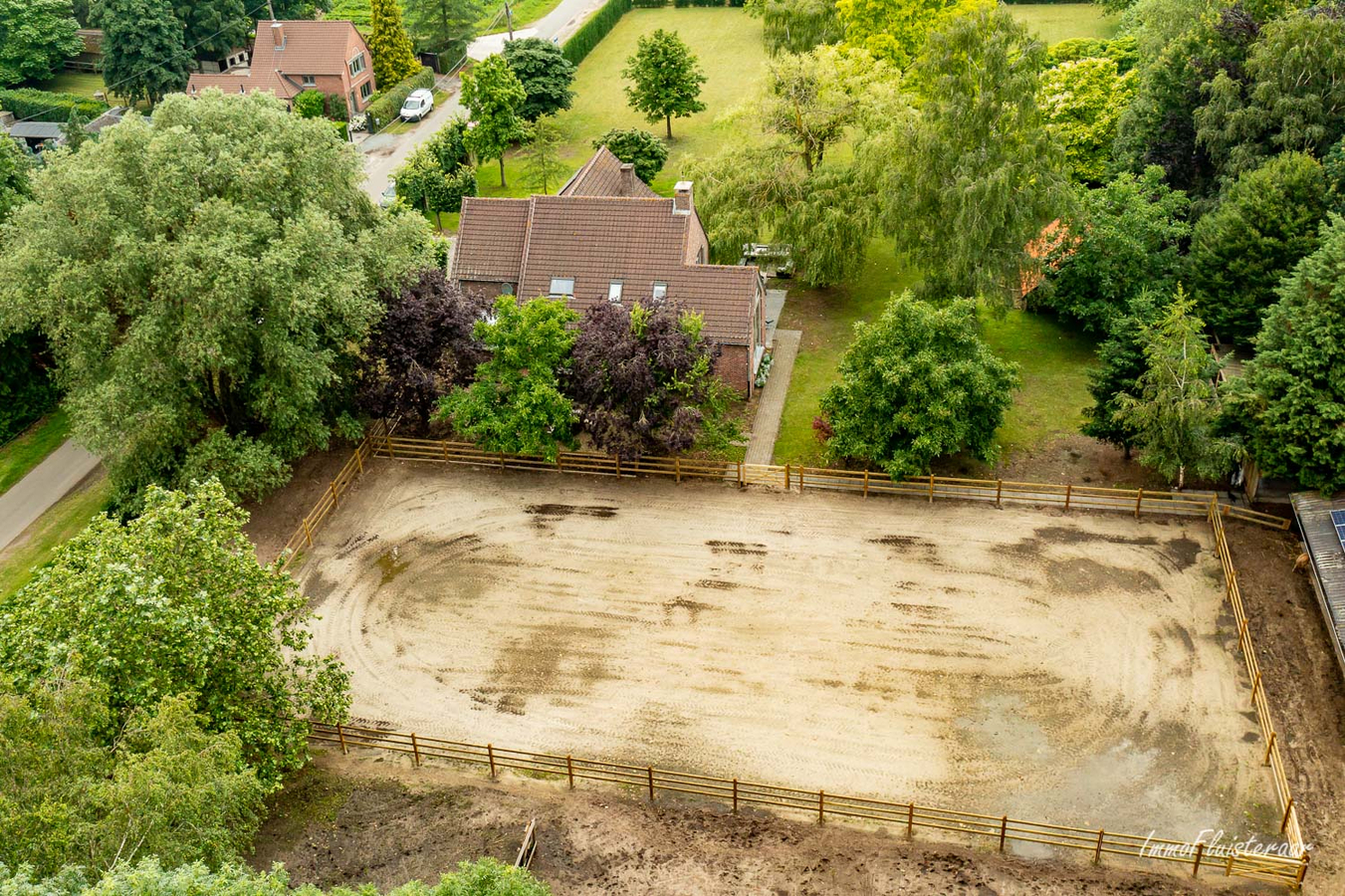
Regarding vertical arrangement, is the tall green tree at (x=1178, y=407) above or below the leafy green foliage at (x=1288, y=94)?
below

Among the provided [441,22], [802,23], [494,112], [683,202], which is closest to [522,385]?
[683,202]

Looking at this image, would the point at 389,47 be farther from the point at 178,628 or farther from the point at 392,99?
the point at 178,628

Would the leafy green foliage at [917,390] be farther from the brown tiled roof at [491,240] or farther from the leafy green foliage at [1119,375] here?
the brown tiled roof at [491,240]

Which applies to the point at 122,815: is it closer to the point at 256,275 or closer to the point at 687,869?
the point at 687,869

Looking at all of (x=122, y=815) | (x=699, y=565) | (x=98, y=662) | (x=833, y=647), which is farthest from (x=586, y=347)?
(x=122, y=815)

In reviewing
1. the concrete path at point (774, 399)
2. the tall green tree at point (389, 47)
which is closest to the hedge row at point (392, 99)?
the tall green tree at point (389, 47)
